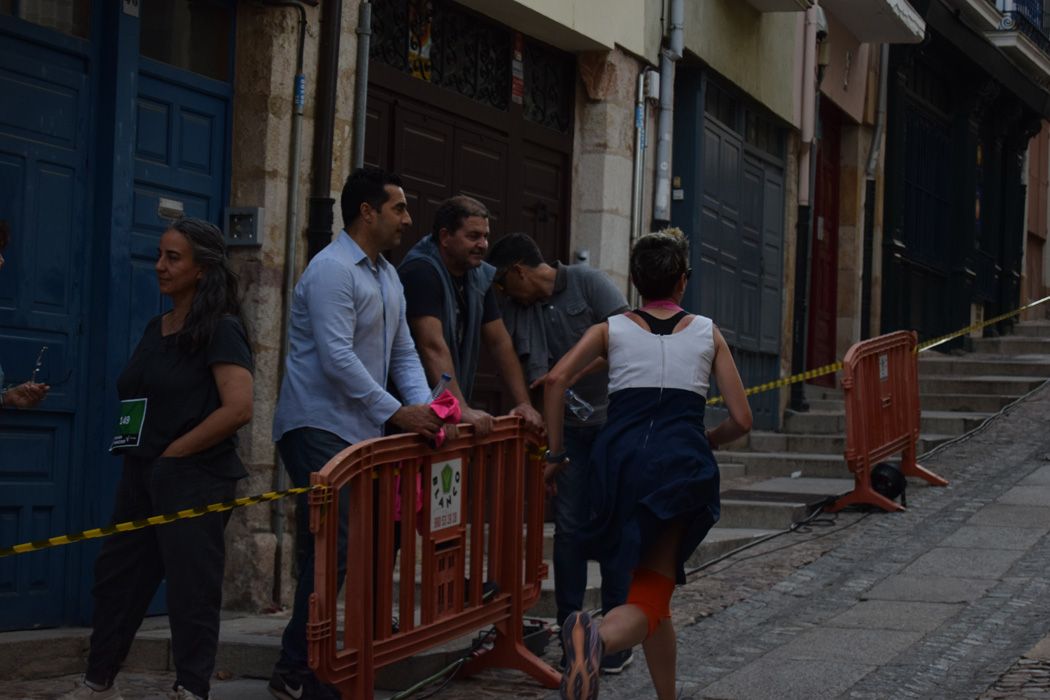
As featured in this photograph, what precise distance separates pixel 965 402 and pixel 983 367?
2.20m

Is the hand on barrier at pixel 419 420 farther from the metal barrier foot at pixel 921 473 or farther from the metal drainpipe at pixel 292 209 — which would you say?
the metal barrier foot at pixel 921 473

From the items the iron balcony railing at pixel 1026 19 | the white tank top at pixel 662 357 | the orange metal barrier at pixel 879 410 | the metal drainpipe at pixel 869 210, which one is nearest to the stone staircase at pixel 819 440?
the orange metal barrier at pixel 879 410

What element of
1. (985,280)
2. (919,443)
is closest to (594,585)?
(919,443)

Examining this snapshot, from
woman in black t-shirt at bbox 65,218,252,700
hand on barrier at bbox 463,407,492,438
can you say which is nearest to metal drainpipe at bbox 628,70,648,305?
hand on barrier at bbox 463,407,492,438

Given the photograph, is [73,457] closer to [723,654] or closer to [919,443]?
[723,654]

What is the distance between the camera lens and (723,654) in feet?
26.6

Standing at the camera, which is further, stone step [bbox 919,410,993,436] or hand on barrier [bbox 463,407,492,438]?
stone step [bbox 919,410,993,436]

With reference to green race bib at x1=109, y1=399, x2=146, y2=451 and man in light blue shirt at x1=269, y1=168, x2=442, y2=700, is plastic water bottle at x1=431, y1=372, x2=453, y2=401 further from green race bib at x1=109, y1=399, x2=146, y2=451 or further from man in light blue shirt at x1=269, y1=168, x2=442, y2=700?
green race bib at x1=109, y1=399, x2=146, y2=451

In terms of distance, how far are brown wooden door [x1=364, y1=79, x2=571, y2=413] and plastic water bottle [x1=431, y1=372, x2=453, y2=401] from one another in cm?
342

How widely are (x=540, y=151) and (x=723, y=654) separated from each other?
208 inches

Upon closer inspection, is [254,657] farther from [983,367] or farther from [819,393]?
[983,367]

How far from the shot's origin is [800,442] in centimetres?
1584

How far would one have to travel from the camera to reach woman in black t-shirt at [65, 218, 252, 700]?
19.7 ft

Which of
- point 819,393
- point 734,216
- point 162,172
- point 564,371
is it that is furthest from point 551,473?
point 819,393
